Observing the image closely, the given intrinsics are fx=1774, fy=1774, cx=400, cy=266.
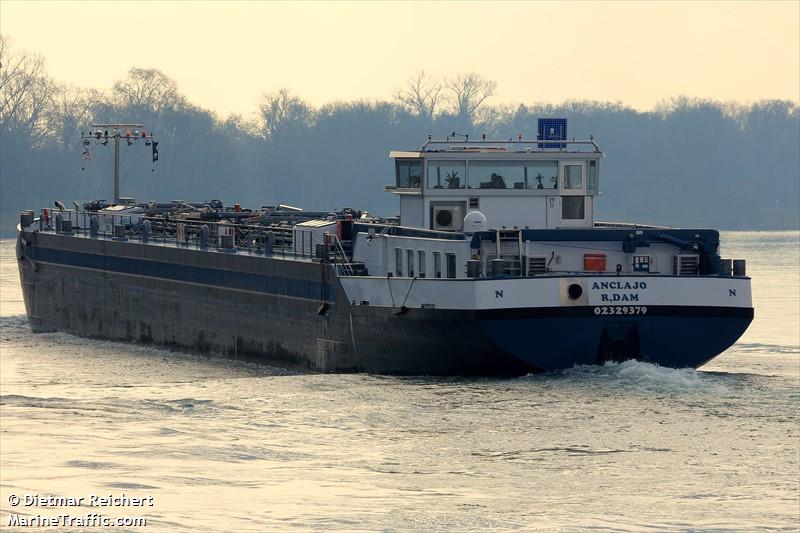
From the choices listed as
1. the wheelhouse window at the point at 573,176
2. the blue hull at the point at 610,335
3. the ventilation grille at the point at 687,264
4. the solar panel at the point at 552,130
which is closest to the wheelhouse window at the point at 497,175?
the wheelhouse window at the point at 573,176

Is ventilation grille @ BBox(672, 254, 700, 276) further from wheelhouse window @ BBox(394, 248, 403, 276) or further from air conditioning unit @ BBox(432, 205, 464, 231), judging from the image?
wheelhouse window @ BBox(394, 248, 403, 276)

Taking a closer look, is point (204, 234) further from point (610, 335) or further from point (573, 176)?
point (610, 335)

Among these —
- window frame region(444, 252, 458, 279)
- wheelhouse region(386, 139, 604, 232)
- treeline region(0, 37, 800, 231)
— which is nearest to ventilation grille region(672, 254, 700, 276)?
wheelhouse region(386, 139, 604, 232)

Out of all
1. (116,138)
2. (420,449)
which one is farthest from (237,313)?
(116,138)

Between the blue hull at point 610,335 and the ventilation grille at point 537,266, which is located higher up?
the ventilation grille at point 537,266

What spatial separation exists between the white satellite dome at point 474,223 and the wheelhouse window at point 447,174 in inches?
117

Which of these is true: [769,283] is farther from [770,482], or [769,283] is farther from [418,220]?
[770,482]

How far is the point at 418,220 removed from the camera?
4784 centimetres

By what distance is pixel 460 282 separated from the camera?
4156cm

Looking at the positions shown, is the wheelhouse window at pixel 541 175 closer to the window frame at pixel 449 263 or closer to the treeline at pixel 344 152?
the window frame at pixel 449 263

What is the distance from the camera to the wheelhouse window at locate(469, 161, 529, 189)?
155ft

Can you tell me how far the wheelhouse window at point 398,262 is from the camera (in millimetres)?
46216

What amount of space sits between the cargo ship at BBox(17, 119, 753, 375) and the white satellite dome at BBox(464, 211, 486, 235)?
39 mm

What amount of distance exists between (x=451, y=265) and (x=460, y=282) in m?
2.20
